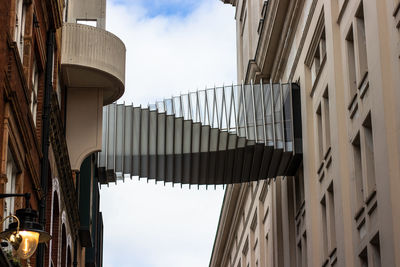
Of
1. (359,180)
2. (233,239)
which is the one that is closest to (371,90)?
(359,180)

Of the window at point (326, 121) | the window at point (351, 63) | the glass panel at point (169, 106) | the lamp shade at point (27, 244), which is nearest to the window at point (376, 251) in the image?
the window at point (351, 63)

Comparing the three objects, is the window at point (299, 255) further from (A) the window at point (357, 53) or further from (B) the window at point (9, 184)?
(B) the window at point (9, 184)

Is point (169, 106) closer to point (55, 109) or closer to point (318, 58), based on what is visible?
point (318, 58)

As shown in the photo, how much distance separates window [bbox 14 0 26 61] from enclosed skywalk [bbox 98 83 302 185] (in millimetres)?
13484

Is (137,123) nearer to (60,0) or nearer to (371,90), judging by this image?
(60,0)

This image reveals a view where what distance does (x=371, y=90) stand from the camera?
87.4 ft

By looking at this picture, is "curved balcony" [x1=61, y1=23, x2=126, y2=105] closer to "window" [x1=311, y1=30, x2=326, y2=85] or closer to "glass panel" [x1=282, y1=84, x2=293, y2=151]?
"window" [x1=311, y1=30, x2=326, y2=85]

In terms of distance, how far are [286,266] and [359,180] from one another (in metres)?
14.2

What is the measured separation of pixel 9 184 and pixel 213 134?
15.4 m

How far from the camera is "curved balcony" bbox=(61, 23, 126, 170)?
31.7 meters

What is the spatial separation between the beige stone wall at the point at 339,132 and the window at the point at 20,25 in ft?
29.4

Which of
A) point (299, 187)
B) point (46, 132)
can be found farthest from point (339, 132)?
point (46, 132)

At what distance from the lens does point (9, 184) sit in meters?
21.9

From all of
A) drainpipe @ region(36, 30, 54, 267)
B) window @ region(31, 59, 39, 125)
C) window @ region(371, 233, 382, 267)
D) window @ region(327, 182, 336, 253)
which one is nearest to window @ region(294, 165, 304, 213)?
window @ region(327, 182, 336, 253)
